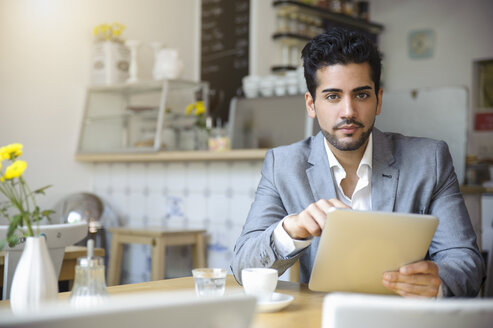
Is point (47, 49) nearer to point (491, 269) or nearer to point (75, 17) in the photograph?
point (75, 17)

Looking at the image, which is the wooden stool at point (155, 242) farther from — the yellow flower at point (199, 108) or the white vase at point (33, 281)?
the white vase at point (33, 281)

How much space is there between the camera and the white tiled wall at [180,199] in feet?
11.2

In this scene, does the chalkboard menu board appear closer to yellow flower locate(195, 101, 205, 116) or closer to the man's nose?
yellow flower locate(195, 101, 205, 116)

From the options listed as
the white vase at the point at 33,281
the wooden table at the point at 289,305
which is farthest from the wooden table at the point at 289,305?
the white vase at the point at 33,281

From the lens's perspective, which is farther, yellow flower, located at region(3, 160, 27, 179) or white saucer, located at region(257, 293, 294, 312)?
white saucer, located at region(257, 293, 294, 312)

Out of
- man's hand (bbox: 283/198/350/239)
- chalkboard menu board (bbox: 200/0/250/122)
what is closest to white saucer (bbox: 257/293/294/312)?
man's hand (bbox: 283/198/350/239)

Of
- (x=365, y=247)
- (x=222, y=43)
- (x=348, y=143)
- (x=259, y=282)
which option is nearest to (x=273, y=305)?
(x=259, y=282)

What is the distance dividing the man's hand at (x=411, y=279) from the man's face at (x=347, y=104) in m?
0.50

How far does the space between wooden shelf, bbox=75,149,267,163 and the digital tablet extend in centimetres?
192

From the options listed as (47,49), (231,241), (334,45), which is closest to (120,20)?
(47,49)

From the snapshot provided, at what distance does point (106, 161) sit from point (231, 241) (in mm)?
1143

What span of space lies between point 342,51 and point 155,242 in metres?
2.01

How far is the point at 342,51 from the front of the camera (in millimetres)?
1678

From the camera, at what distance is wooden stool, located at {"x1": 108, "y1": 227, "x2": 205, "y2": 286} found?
11.0ft
